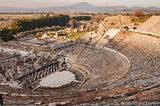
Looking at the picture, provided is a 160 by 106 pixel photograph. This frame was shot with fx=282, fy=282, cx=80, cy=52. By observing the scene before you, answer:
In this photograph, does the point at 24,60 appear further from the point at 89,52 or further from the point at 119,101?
the point at 119,101

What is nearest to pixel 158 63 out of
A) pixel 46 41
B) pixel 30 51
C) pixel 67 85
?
pixel 67 85

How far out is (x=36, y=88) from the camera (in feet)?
147

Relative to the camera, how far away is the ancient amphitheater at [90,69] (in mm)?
29625

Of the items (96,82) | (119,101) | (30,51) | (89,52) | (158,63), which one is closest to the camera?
(119,101)

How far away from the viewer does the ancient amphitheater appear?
29625mm

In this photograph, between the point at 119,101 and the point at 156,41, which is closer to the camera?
the point at 119,101

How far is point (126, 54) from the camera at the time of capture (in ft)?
187

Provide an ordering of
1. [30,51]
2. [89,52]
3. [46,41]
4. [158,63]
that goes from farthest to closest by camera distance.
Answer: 1. [46,41]
2. [30,51]
3. [89,52]
4. [158,63]

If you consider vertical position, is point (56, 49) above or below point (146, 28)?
below

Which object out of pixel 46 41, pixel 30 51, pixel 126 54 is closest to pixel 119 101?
pixel 126 54

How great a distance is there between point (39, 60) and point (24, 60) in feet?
12.0

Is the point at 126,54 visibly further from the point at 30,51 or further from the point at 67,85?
the point at 30,51

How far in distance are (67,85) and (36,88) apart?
507 centimetres

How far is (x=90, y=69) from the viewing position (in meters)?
52.6
